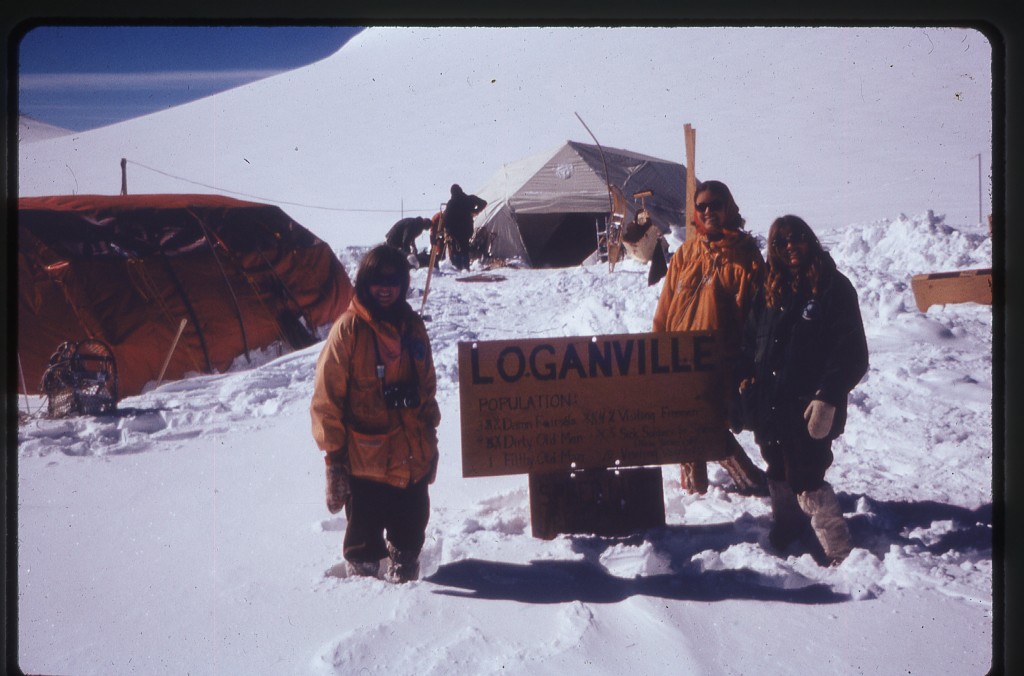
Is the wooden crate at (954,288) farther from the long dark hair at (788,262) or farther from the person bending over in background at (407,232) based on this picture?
the person bending over in background at (407,232)

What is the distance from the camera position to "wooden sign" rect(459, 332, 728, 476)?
329 centimetres

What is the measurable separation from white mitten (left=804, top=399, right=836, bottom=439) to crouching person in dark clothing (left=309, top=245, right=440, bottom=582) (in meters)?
1.54

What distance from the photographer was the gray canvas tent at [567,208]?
7615mm

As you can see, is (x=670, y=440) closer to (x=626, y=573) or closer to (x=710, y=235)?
(x=626, y=573)

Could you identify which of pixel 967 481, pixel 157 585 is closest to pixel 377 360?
pixel 157 585

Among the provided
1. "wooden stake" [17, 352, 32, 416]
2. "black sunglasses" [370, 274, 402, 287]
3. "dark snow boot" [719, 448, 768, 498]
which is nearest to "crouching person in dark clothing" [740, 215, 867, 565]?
"dark snow boot" [719, 448, 768, 498]

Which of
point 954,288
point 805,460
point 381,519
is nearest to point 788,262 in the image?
point 805,460

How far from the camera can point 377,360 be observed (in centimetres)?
288

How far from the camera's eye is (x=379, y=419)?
9.61 feet

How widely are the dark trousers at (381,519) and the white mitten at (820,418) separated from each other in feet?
5.27

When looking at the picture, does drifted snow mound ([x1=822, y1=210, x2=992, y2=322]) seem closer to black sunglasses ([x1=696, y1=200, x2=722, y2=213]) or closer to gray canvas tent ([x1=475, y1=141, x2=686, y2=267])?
gray canvas tent ([x1=475, y1=141, x2=686, y2=267])

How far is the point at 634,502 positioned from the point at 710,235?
1294 millimetres

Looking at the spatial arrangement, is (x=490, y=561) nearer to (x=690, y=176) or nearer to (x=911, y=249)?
(x=690, y=176)

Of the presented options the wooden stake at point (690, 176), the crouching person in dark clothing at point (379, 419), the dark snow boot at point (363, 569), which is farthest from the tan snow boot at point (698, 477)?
the dark snow boot at point (363, 569)
